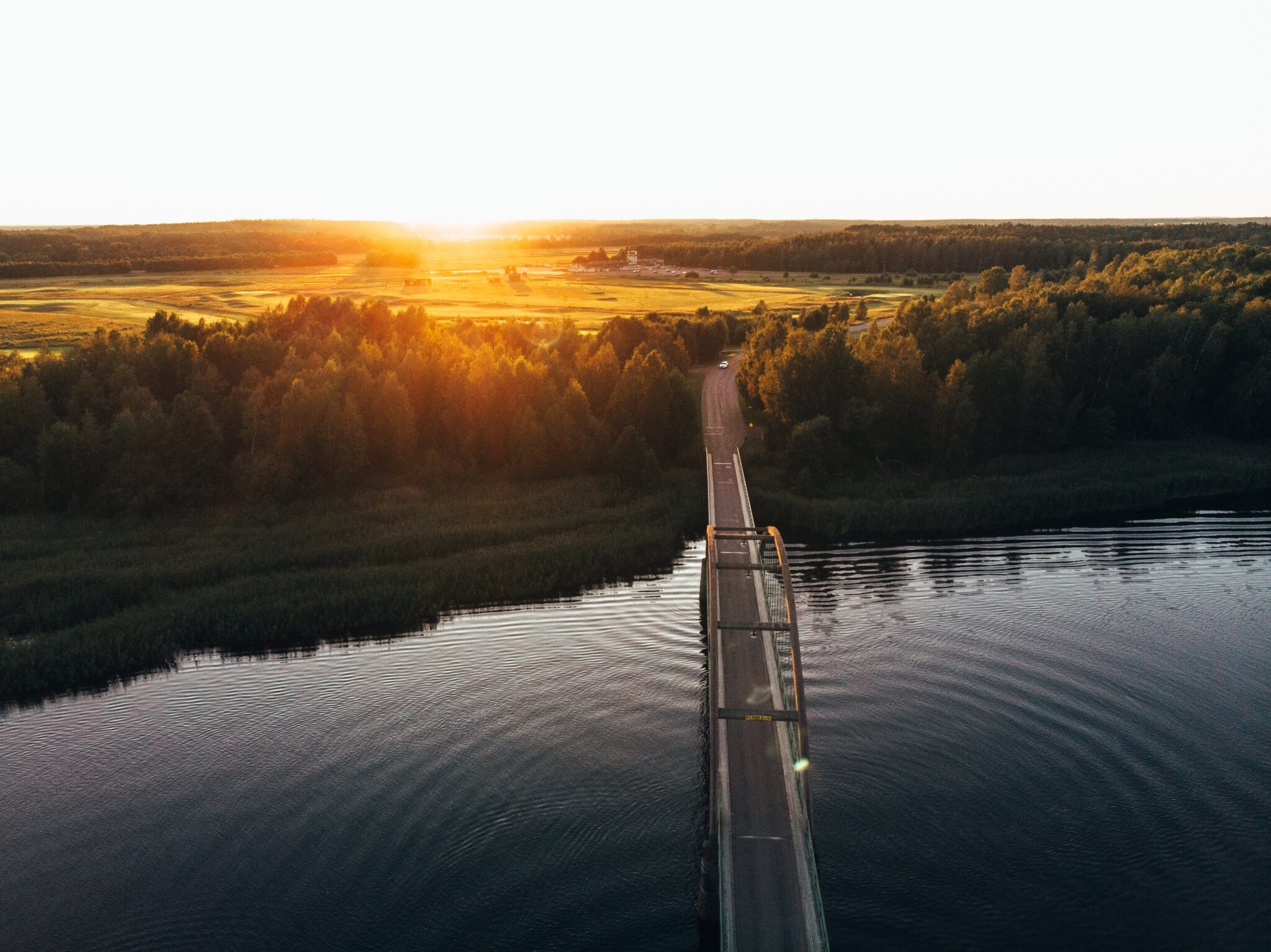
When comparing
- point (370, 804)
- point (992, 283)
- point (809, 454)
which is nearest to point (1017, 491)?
point (809, 454)

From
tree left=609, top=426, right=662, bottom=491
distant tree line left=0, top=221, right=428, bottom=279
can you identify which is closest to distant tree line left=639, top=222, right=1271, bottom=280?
distant tree line left=0, top=221, right=428, bottom=279

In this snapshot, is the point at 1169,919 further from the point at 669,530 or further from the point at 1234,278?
the point at 1234,278

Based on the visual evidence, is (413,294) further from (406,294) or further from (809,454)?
(809,454)

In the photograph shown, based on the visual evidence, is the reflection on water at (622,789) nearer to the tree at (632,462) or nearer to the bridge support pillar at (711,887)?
the bridge support pillar at (711,887)

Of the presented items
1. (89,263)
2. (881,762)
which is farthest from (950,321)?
(89,263)

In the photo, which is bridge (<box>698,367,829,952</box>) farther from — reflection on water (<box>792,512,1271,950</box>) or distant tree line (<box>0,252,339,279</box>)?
distant tree line (<box>0,252,339,279</box>)

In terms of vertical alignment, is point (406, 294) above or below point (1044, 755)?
above
